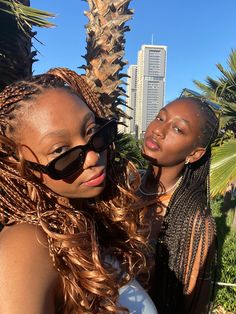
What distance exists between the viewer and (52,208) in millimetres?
1075

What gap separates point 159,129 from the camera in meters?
1.98

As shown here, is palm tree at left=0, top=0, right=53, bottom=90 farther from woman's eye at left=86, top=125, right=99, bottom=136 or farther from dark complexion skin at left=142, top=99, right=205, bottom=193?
woman's eye at left=86, top=125, right=99, bottom=136

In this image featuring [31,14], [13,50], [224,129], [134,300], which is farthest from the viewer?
[224,129]

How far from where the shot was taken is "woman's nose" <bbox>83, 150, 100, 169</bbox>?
3.59 feet

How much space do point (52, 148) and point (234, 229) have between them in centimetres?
708

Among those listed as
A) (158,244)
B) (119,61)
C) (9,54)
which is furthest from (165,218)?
(119,61)

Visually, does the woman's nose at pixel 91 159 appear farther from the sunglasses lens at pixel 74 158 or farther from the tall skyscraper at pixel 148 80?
the tall skyscraper at pixel 148 80

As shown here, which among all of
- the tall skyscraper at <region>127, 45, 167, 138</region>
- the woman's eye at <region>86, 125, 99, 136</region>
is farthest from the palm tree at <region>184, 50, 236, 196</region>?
the tall skyscraper at <region>127, 45, 167, 138</region>

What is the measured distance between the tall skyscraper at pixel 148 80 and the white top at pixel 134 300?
70.1 feet

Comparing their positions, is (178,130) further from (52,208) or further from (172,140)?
(52,208)

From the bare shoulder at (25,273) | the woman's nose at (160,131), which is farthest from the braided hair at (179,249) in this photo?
the bare shoulder at (25,273)

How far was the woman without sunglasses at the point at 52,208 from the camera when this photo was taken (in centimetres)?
85

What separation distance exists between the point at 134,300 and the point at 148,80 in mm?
27398

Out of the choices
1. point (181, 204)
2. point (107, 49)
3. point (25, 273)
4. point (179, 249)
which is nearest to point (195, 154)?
point (181, 204)
